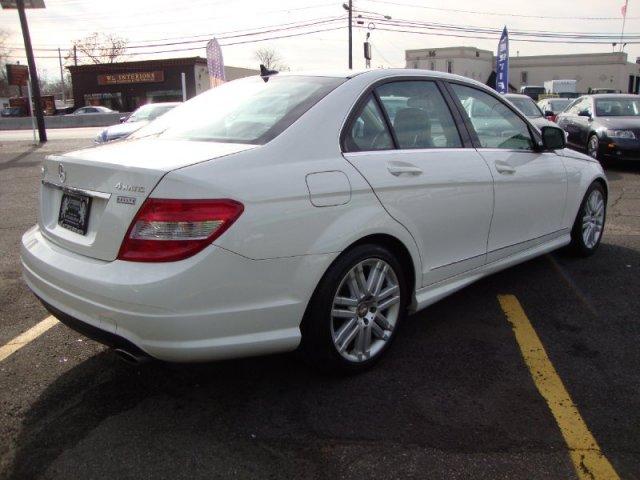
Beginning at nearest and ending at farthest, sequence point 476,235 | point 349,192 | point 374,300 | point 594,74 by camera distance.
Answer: point 349,192, point 374,300, point 476,235, point 594,74

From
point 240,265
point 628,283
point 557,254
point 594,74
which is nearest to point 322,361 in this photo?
point 240,265

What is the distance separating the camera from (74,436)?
8.55 feet

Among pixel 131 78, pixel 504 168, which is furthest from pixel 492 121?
pixel 131 78

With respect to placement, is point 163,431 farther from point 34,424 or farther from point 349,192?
point 349,192

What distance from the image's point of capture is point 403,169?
125 inches

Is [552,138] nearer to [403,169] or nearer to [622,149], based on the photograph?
[403,169]

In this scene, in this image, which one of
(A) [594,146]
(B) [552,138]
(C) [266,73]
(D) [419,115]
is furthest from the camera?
(A) [594,146]

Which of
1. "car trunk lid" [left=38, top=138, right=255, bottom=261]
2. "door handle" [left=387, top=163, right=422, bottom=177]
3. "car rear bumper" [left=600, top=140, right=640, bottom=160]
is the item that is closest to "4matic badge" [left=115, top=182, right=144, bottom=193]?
"car trunk lid" [left=38, top=138, right=255, bottom=261]

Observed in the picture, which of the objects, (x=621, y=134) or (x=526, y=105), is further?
(x=526, y=105)

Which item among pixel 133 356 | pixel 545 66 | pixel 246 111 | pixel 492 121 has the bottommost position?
pixel 133 356

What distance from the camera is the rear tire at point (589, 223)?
5.11 metres

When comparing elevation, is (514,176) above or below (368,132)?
below

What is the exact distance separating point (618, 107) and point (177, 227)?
1264 cm

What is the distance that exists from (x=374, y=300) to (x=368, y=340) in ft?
0.73
